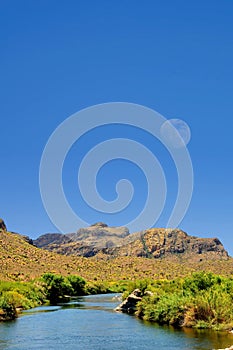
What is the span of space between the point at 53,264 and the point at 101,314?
64843mm

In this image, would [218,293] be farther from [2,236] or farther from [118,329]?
[2,236]

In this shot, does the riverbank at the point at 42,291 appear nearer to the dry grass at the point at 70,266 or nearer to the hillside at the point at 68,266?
the dry grass at the point at 70,266

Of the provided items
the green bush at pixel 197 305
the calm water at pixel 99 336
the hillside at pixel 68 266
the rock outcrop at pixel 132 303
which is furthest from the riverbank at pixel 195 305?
the hillside at pixel 68 266

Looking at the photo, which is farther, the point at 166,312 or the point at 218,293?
the point at 166,312

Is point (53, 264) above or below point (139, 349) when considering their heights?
above

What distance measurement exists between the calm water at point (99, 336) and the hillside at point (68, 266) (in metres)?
46.7

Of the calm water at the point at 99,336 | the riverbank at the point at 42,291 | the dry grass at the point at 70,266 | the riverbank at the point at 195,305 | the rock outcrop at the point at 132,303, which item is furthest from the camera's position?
the dry grass at the point at 70,266

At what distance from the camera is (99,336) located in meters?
32.2

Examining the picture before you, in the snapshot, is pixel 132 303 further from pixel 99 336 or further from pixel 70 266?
pixel 70 266

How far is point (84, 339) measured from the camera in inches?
1214

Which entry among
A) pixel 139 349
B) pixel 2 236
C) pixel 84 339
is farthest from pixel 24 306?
pixel 2 236

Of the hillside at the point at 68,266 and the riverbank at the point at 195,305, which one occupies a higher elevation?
the hillside at the point at 68,266

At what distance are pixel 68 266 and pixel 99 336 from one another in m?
84.2

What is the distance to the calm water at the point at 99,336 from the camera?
27.7 metres
